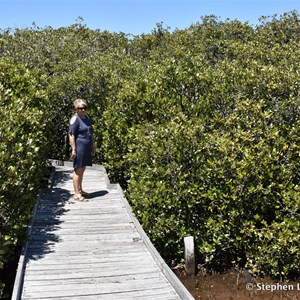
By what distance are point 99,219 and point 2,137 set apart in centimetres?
293

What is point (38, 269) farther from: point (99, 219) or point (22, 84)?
point (22, 84)

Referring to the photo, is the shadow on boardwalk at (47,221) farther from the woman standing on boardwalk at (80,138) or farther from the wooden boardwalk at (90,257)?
the woman standing on boardwalk at (80,138)

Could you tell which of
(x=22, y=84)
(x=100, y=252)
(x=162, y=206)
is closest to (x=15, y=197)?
(x=100, y=252)

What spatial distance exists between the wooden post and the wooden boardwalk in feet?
3.36

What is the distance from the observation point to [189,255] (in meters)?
8.98

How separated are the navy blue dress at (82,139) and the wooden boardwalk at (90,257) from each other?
120cm

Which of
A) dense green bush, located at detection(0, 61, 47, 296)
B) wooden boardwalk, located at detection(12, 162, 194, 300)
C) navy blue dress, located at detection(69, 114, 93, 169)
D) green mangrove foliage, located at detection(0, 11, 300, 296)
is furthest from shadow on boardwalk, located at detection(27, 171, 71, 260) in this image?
navy blue dress, located at detection(69, 114, 93, 169)

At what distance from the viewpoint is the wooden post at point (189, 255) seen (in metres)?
8.82

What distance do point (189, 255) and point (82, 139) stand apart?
12.0 feet

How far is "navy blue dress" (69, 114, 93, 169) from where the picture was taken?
386 inches

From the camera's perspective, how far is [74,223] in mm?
9234

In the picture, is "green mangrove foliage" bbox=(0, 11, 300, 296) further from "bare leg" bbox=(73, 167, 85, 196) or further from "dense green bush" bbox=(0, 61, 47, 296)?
"bare leg" bbox=(73, 167, 85, 196)
